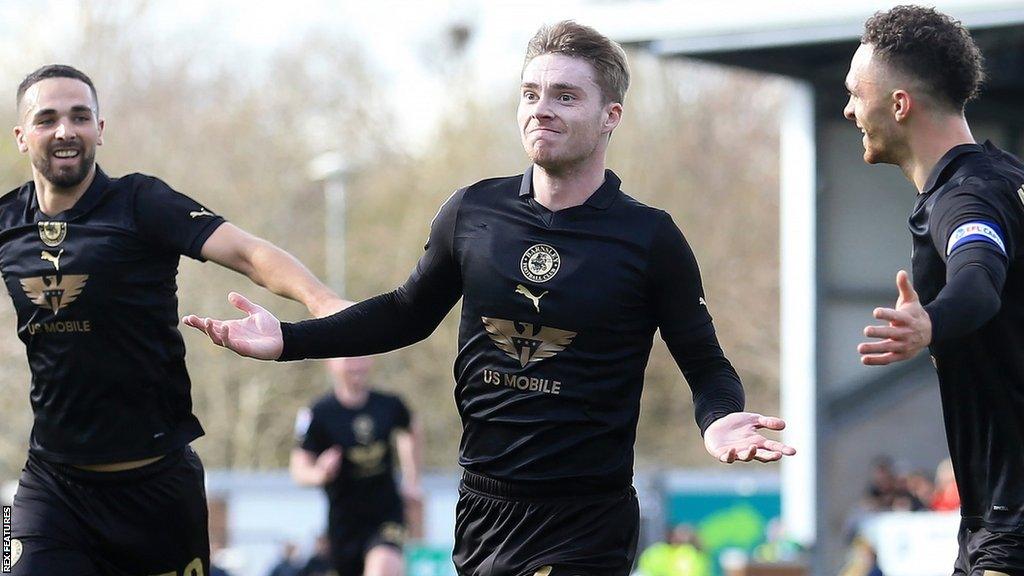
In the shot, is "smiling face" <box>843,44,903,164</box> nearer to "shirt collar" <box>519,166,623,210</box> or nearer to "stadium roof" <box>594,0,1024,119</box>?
"shirt collar" <box>519,166,623,210</box>

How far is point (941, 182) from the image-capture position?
5418 millimetres

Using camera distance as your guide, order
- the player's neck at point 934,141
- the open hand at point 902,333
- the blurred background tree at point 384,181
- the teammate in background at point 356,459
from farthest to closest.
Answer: the blurred background tree at point 384,181, the teammate in background at point 356,459, the player's neck at point 934,141, the open hand at point 902,333

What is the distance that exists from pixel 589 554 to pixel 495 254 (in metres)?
1.14

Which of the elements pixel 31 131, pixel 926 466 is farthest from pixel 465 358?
pixel 926 466

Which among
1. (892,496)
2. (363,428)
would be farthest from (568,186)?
(892,496)

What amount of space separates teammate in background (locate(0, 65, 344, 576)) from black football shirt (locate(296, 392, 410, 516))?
5.68 metres

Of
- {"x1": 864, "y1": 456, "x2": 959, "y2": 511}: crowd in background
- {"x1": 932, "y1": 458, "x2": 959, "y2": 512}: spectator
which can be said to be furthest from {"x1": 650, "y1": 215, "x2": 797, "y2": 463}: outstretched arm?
{"x1": 864, "y1": 456, "x2": 959, "y2": 511}: crowd in background

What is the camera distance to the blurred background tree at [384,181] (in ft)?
136

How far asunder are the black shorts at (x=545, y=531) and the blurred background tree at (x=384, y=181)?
34.0 m

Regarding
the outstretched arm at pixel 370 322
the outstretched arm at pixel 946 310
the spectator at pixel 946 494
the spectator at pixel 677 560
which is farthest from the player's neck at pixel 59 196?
the spectator at pixel 677 560

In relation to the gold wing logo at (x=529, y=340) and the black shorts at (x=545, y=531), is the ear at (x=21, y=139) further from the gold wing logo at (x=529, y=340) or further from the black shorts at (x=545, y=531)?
the black shorts at (x=545, y=531)

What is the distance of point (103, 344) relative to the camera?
677 cm

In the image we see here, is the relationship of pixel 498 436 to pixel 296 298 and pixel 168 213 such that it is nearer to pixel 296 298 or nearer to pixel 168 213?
pixel 296 298

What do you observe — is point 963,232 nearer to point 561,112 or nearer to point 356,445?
point 561,112
